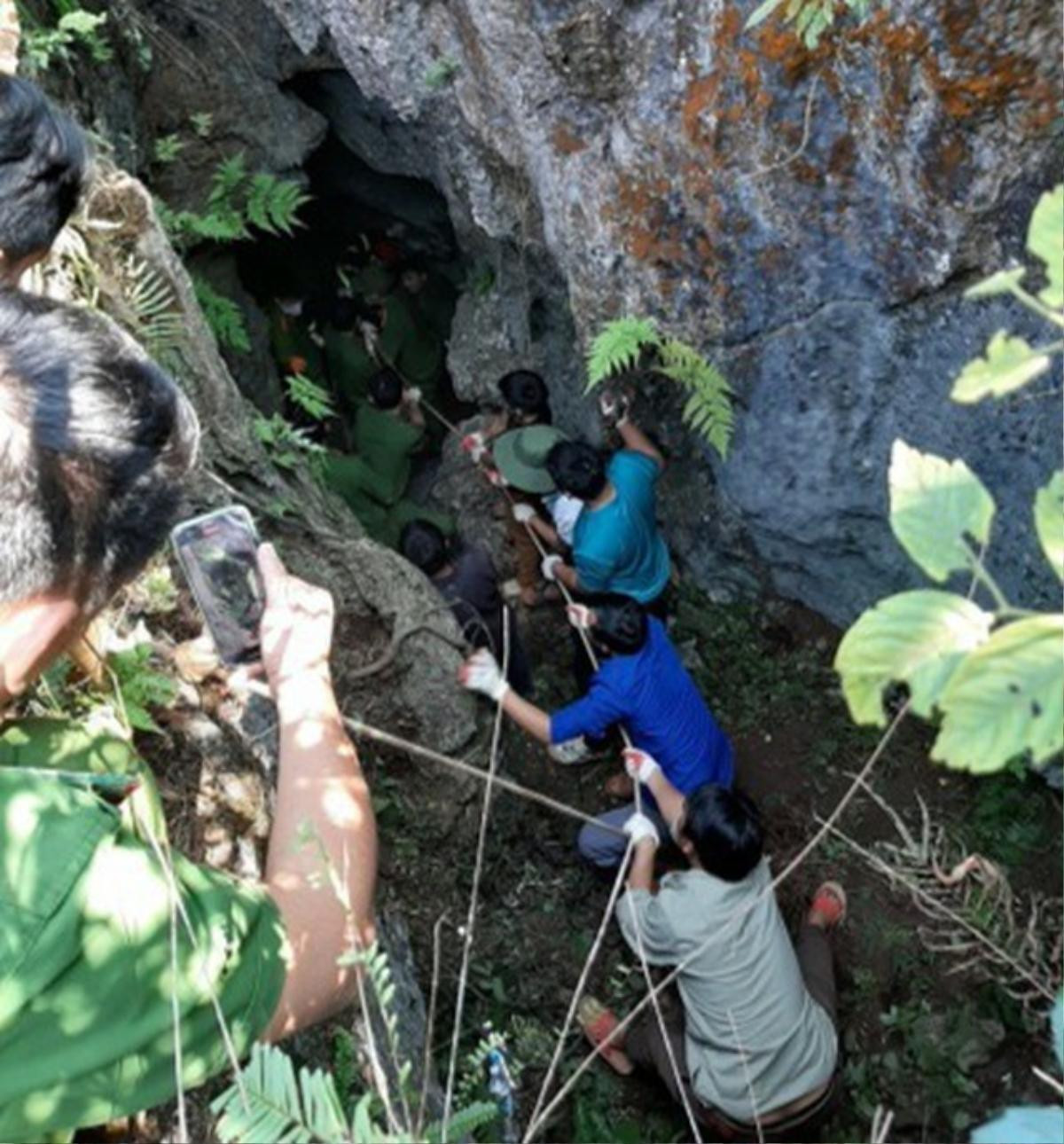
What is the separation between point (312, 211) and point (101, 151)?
414 centimetres

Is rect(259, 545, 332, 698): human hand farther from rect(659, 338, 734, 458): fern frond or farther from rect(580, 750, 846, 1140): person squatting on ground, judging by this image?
rect(659, 338, 734, 458): fern frond

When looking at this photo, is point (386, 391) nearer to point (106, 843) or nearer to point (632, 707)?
point (632, 707)

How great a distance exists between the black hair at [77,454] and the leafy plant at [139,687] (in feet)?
4.43

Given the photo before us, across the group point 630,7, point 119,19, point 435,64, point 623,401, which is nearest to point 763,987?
point 623,401

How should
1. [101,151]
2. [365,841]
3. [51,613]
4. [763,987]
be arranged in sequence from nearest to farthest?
[51,613] < [365,841] < [763,987] < [101,151]

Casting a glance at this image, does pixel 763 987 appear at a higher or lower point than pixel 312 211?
lower

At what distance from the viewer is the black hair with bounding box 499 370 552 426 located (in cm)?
795

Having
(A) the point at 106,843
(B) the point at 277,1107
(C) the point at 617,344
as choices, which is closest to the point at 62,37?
(C) the point at 617,344

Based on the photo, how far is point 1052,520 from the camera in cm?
151

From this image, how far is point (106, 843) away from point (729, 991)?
3628 millimetres

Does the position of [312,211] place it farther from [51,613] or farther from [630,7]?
[51,613]

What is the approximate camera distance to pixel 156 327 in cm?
531

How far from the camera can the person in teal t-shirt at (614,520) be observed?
6.75m

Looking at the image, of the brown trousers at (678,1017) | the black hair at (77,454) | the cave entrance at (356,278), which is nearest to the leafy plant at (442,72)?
the cave entrance at (356,278)
